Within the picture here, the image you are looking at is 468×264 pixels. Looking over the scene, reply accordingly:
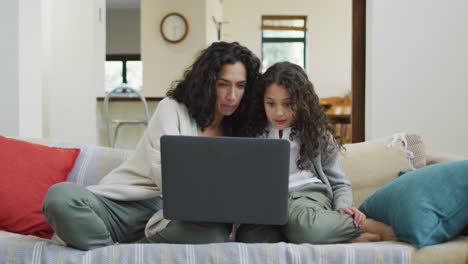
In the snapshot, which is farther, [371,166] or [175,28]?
[175,28]

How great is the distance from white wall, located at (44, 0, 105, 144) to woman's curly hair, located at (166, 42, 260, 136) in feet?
10.3

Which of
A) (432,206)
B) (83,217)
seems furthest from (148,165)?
(432,206)

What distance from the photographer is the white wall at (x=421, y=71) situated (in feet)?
10.1

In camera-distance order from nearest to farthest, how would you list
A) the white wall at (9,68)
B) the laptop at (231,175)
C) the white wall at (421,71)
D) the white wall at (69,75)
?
1. the laptop at (231,175)
2. the white wall at (9,68)
3. the white wall at (421,71)
4. the white wall at (69,75)

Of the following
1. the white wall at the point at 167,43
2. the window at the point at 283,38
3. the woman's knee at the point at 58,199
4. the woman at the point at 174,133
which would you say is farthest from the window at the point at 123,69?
the woman's knee at the point at 58,199

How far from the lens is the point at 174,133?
1.87 metres

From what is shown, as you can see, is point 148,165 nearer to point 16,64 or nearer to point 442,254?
point 442,254

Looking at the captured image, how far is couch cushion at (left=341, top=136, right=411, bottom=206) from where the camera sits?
2.21 meters

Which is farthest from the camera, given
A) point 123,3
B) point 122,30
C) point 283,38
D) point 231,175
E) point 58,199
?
point 122,30

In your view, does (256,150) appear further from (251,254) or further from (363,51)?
(363,51)

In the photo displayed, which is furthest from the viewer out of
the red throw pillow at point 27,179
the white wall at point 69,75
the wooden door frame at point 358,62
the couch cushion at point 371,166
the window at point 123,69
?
the window at point 123,69

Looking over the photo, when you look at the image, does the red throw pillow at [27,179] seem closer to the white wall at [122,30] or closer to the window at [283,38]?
the window at [283,38]

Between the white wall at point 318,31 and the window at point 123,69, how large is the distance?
267 cm

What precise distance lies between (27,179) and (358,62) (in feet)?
6.79
